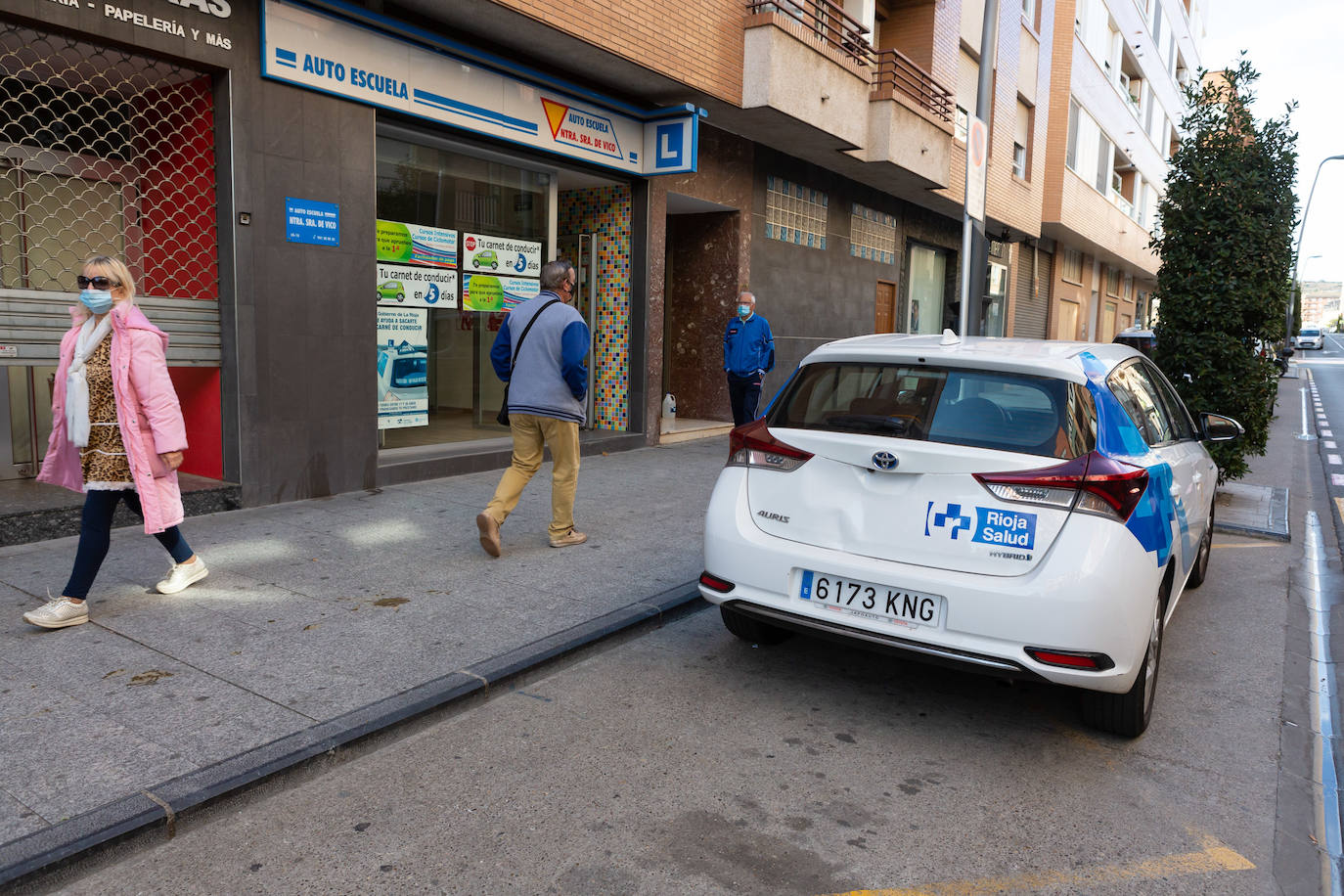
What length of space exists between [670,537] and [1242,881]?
439cm

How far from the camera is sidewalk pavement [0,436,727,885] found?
312 centimetres

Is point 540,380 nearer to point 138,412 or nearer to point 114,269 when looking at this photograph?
point 138,412

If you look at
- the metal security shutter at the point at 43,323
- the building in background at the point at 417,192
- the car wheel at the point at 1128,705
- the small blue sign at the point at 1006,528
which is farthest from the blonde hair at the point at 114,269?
the car wheel at the point at 1128,705

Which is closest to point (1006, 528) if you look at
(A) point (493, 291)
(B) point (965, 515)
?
(B) point (965, 515)

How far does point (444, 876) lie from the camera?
270cm

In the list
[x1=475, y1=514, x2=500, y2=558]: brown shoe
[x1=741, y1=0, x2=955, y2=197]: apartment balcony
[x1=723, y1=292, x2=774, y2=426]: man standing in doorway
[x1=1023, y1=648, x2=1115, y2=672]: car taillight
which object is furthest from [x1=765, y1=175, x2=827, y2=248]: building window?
[x1=1023, y1=648, x2=1115, y2=672]: car taillight

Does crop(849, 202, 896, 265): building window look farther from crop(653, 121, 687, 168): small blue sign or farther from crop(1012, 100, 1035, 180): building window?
crop(653, 121, 687, 168): small blue sign

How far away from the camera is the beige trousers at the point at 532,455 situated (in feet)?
19.7

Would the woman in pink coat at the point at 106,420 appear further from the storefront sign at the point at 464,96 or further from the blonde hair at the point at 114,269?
the storefront sign at the point at 464,96

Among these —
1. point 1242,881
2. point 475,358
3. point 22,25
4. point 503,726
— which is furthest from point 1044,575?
point 475,358

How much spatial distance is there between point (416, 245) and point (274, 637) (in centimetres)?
517

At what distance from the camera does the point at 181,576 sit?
16.5 ft

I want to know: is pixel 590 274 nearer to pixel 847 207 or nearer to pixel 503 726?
pixel 847 207

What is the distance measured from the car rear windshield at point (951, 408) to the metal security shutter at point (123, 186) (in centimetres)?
503
